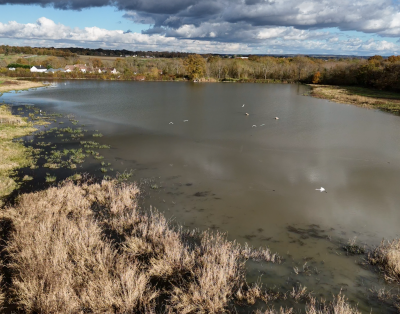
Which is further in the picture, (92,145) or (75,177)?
(92,145)

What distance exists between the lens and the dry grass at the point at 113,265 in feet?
18.5

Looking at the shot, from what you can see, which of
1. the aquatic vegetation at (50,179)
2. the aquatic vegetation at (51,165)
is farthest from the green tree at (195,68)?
the aquatic vegetation at (50,179)

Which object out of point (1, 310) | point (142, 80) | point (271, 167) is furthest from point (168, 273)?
point (142, 80)

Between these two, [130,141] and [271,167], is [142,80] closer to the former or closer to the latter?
[130,141]

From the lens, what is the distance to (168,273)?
22.2 ft

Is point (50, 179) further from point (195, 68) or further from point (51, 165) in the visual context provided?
point (195, 68)

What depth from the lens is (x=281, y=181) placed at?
41.6 feet

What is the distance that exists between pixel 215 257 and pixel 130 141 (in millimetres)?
13433

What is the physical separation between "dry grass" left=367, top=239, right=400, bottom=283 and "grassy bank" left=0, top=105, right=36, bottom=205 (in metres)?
12.7

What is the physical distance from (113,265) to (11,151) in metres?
12.6

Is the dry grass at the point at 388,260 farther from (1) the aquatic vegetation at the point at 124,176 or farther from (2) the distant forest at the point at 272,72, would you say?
(2) the distant forest at the point at 272,72

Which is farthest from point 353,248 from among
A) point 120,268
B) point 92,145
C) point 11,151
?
point 11,151

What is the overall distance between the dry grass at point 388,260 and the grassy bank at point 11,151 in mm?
12651

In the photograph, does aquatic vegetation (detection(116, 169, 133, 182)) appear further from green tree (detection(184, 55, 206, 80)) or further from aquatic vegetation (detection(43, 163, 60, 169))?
green tree (detection(184, 55, 206, 80))
